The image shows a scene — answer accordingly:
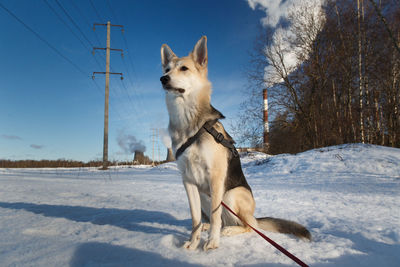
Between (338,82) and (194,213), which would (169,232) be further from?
(338,82)

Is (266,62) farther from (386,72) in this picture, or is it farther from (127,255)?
(127,255)

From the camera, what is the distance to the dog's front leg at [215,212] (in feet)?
6.12

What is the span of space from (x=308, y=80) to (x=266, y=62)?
11.1ft

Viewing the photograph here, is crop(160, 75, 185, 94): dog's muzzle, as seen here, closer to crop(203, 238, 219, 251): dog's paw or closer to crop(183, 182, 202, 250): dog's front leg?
crop(183, 182, 202, 250): dog's front leg

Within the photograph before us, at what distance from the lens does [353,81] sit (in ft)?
44.4

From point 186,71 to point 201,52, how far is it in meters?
0.39

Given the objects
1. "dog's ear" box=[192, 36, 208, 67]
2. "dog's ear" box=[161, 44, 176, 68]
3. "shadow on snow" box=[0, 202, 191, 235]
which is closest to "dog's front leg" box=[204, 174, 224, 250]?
"shadow on snow" box=[0, 202, 191, 235]

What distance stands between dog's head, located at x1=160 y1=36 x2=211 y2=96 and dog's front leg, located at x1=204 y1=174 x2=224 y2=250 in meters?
0.97

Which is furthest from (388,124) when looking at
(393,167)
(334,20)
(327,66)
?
(334,20)

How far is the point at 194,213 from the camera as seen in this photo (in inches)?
81.1

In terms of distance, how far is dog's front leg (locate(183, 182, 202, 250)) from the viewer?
6.29 ft

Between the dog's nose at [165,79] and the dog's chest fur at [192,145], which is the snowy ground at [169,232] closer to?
the dog's chest fur at [192,145]

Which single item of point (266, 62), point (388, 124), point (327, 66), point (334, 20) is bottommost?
point (388, 124)

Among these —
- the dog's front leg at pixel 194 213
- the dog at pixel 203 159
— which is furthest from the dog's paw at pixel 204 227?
the dog's front leg at pixel 194 213
